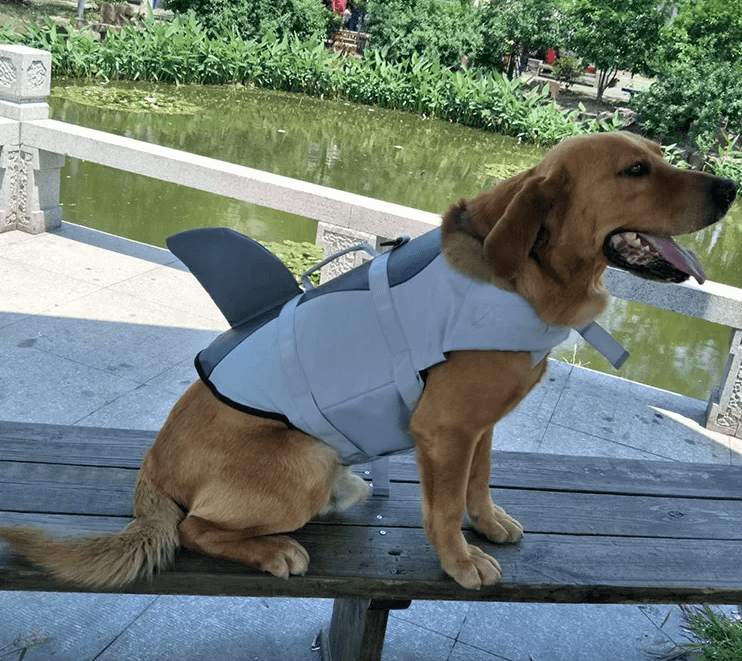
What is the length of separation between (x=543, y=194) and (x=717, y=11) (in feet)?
64.8

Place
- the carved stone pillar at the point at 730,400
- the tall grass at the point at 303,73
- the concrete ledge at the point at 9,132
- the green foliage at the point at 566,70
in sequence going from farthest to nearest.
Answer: the green foliage at the point at 566,70 < the tall grass at the point at 303,73 < the concrete ledge at the point at 9,132 < the carved stone pillar at the point at 730,400

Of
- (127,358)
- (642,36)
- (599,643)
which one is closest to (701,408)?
(599,643)

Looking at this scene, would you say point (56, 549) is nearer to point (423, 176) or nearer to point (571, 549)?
point (571, 549)

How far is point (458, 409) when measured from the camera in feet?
6.69

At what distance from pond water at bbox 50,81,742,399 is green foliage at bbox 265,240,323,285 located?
0.93m

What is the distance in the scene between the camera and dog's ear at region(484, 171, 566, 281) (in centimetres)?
193

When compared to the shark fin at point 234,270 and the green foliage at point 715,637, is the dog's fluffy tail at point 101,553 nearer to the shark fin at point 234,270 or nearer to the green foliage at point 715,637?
the shark fin at point 234,270

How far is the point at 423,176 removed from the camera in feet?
41.7

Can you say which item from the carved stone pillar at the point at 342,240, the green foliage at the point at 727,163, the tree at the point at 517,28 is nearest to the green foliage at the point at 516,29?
the tree at the point at 517,28

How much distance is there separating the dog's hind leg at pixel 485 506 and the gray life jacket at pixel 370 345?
266 millimetres

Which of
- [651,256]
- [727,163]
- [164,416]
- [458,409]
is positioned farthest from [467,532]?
[727,163]

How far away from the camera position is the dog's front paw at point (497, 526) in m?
2.41

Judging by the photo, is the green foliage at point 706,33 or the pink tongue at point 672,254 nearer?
the pink tongue at point 672,254

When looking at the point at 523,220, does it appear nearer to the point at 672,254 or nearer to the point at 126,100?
the point at 672,254
